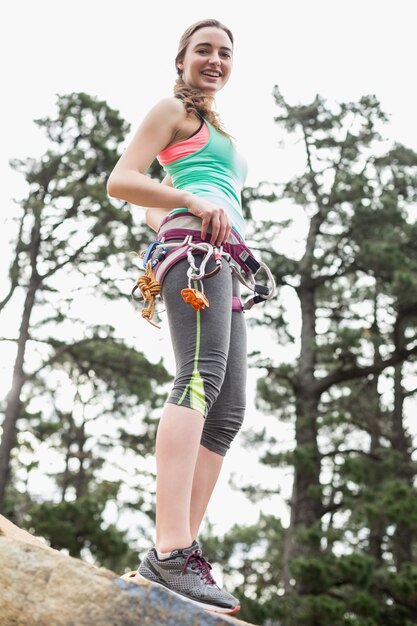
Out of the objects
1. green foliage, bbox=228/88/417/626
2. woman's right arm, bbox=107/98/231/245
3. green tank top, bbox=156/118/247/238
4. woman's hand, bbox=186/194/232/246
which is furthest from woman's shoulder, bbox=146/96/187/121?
green foliage, bbox=228/88/417/626

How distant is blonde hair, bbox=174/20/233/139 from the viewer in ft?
8.67

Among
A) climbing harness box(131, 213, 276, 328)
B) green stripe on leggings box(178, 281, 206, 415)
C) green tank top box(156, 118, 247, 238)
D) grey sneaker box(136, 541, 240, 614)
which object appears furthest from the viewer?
green tank top box(156, 118, 247, 238)

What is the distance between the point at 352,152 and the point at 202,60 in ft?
37.9

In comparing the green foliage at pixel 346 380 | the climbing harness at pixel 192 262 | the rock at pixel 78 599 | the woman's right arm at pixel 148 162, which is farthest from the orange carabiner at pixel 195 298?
the green foliage at pixel 346 380

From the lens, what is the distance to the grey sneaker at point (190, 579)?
211cm

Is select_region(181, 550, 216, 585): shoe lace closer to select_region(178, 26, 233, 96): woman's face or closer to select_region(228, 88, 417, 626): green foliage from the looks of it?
select_region(178, 26, 233, 96): woman's face

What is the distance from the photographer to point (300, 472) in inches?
475

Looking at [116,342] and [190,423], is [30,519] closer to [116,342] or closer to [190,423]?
[116,342]

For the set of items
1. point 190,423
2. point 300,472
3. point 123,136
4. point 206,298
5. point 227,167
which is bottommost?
point 190,423

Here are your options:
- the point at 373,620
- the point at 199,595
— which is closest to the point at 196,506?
the point at 199,595

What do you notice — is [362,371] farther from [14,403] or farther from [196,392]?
[196,392]

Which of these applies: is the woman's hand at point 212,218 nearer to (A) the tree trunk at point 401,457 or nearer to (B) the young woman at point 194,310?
(B) the young woman at point 194,310

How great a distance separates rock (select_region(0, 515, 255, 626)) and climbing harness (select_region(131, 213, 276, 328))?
0.84 meters

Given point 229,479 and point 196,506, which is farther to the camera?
point 229,479
